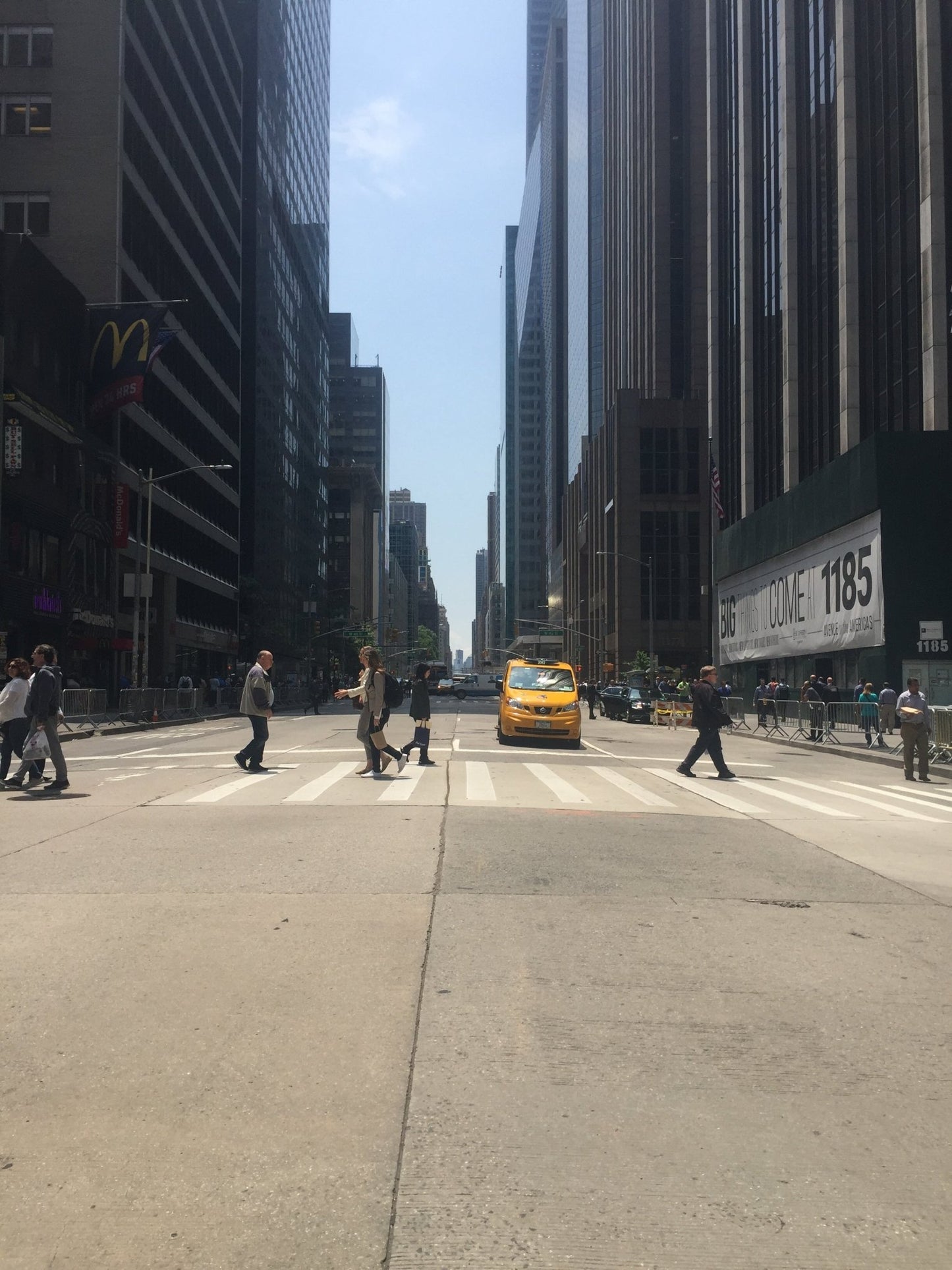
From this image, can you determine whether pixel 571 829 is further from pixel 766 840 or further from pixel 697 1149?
pixel 697 1149

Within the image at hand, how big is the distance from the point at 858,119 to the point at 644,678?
40650 millimetres

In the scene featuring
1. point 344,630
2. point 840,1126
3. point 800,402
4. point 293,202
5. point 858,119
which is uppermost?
point 293,202

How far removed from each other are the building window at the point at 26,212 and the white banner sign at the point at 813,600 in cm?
3630

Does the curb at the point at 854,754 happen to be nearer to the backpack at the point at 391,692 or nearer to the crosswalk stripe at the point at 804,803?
the crosswalk stripe at the point at 804,803

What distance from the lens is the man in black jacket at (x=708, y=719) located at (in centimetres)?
1808

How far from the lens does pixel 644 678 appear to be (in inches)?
2963

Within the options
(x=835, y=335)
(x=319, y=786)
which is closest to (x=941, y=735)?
(x=319, y=786)

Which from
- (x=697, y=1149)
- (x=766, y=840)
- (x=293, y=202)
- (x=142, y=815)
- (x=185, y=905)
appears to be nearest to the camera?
(x=697, y=1149)

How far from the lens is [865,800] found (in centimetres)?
1586

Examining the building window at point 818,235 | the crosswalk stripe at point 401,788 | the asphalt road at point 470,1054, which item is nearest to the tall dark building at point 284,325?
the building window at point 818,235

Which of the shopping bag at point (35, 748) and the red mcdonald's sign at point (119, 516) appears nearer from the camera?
the shopping bag at point (35, 748)

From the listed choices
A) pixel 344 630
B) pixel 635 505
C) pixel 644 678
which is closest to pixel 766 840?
pixel 644 678

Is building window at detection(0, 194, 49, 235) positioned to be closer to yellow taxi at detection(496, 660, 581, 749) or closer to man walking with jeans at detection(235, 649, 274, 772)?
yellow taxi at detection(496, 660, 581, 749)

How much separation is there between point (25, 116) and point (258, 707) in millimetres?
43313
